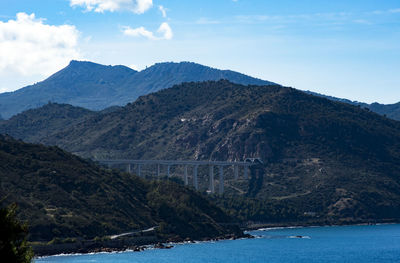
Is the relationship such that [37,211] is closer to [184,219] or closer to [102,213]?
[102,213]

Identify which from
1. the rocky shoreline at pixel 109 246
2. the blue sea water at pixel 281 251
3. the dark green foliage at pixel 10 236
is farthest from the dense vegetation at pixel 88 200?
the dark green foliage at pixel 10 236

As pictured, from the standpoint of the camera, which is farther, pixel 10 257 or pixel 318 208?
pixel 318 208

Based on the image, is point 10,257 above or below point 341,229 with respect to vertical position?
above

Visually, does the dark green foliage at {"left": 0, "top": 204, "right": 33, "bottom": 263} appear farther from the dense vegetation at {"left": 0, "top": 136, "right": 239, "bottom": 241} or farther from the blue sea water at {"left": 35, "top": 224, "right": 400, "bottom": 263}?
the dense vegetation at {"left": 0, "top": 136, "right": 239, "bottom": 241}

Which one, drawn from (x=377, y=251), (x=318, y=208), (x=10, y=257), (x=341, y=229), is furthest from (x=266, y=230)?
(x=10, y=257)

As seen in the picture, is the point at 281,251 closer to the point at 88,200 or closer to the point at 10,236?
the point at 88,200

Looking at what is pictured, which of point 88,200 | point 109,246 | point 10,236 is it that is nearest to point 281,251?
point 109,246

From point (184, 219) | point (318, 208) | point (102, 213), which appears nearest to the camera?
point (102, 213)
